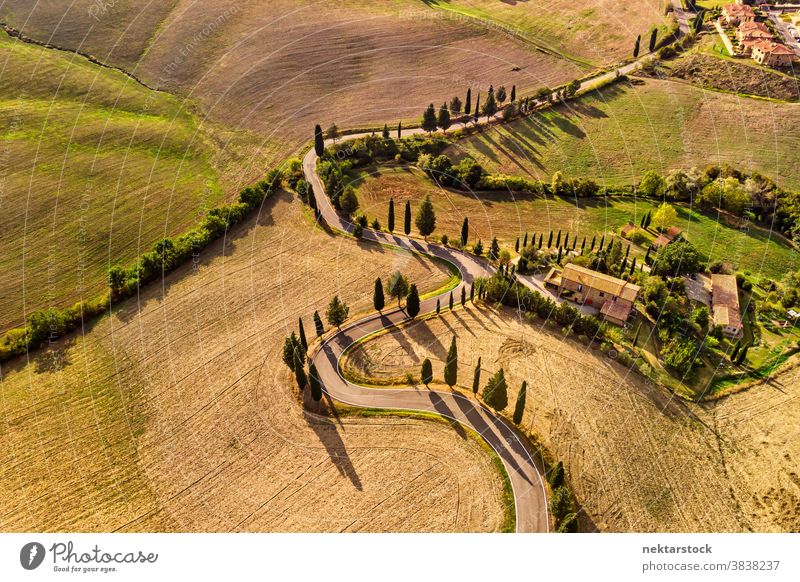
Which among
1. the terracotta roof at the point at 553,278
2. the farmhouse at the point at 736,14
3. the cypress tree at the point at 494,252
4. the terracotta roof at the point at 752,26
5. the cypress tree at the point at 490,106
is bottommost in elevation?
the terracotta roof at the point at 553,278

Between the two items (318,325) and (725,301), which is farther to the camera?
(725,301)

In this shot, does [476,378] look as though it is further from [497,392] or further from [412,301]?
[412,301]

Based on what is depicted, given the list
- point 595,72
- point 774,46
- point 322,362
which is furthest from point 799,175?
point 322,362

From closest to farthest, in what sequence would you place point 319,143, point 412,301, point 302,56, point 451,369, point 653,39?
point 451,369 < point 412,301 < point 319,143 < point 302,56 < point 653,39

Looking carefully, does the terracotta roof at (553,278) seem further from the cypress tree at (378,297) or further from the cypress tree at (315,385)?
the cypress tree at (315,385)

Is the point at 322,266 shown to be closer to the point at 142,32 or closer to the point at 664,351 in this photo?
the point at 664,351

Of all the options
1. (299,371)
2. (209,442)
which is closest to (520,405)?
(299,371)

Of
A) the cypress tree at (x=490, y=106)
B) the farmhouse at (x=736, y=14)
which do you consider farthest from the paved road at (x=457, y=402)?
the farmhouse at (x=736, y=14)
